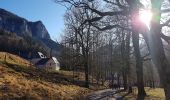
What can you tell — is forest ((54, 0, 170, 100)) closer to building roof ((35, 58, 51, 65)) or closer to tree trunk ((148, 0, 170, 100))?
tree trunk ((148, 0, 170, 100))

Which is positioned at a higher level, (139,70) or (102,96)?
(139,70)

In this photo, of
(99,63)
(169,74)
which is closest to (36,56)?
(99,63)

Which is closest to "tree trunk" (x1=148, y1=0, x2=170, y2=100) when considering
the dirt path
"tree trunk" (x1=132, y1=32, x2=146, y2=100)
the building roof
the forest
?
the forest

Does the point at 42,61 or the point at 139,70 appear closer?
the point at 139,70

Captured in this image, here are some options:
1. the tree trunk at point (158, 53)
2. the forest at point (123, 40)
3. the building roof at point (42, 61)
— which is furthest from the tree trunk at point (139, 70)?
the building roof at point (42, 61)

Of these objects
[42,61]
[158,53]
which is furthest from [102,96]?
[42,61]

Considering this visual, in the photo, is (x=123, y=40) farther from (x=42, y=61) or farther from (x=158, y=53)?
(x=42, y=61)

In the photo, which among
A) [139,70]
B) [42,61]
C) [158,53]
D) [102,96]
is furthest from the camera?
[42,61]

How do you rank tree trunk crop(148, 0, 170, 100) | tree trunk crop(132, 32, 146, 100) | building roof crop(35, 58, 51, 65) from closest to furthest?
tree trunk crop(148, 0, 170, 100)
tree trunk crop(132, 32, 146, 100)
building roof crop(35, 58, 51, 65)

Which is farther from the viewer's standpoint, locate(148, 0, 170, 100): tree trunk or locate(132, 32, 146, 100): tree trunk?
locate(132, 32, 146, 100): tree trunk

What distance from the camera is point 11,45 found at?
16575 centimetres

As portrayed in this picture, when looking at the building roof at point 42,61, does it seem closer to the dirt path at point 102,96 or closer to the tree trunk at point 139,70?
the dirt path at point 102,96

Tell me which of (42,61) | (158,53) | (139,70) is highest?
(42,61)

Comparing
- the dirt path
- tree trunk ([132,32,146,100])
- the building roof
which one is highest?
the building roof
